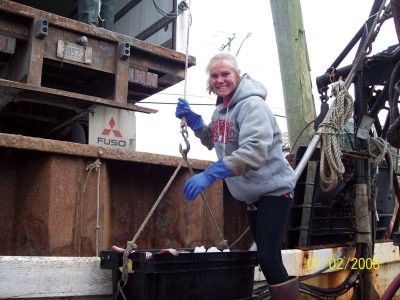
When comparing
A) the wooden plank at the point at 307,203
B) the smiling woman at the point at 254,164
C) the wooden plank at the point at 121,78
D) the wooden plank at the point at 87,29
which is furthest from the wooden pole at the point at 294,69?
the smiling woman at the point at 254,164

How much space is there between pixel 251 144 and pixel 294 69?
2.97 m

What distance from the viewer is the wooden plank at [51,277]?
2168 millimetres

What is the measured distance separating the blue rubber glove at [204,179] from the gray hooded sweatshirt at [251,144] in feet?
0.12

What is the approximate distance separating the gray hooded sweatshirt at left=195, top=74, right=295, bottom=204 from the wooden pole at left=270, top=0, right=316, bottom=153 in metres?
2.40

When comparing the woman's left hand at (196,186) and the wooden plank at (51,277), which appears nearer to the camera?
the wooden plank at (51,277)

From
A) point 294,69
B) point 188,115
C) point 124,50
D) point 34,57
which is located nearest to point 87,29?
point 124,50

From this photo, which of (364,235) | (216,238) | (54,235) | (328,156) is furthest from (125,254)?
(364,235)

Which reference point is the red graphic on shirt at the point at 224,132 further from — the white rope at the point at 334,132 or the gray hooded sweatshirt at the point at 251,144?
the white rope at the point at 334,132

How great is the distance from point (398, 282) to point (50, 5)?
5614mm

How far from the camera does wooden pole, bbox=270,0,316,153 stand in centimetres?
515

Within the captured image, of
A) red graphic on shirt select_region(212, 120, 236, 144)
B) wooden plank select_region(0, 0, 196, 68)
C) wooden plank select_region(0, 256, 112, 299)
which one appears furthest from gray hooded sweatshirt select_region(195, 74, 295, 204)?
wooden plank select_region(0, 0, 196, 68)

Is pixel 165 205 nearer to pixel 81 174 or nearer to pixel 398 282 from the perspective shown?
pixel 81 174
